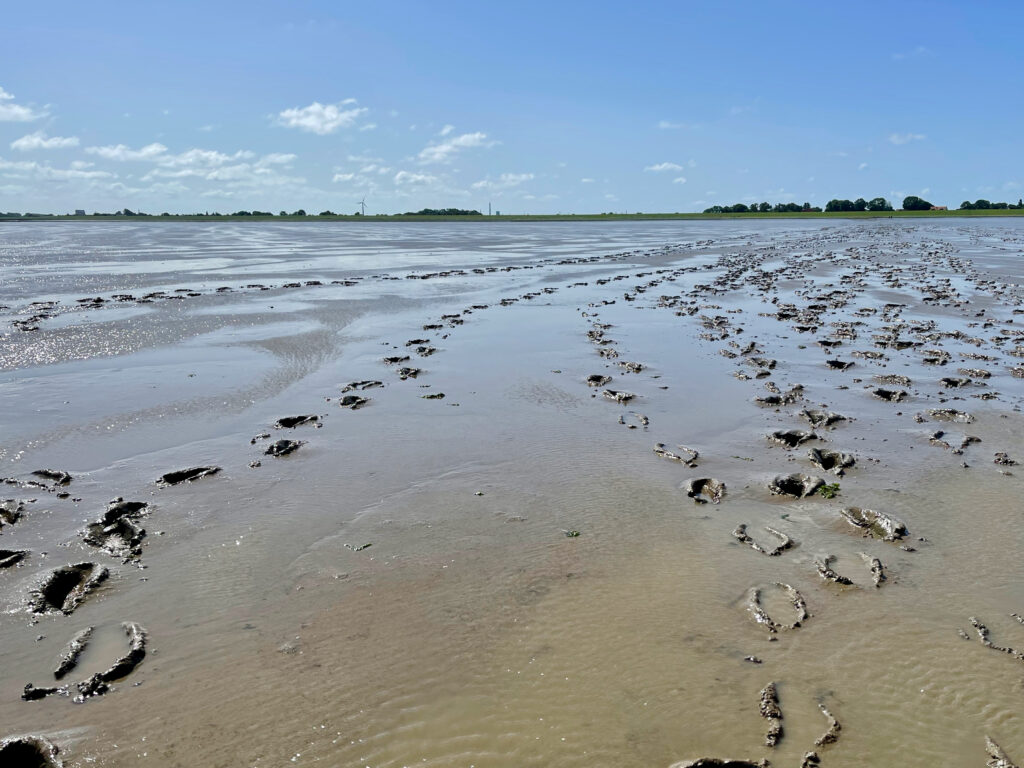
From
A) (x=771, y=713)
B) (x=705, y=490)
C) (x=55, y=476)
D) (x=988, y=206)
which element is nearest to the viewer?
(x=771, y=713)

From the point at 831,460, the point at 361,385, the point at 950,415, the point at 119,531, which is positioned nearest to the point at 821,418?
the point at 831,460

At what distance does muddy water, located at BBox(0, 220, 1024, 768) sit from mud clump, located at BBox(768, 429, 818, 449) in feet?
0.39

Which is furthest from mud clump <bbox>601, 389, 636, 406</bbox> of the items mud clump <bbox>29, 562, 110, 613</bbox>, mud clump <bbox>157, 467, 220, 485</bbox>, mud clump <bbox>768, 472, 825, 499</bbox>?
mud clump <bbox>29, 562, 110, 613</bbox>

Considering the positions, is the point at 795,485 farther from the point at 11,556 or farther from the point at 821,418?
the point at 11,556

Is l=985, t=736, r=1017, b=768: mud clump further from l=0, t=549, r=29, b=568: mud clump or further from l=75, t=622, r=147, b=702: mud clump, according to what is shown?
l=0, t=549, r=29, b=568: mud clump

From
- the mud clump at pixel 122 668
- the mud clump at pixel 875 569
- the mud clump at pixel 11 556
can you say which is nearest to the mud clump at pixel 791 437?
the mud clump at pixel 875 569

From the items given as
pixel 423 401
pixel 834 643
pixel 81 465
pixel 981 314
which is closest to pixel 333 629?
pixel 834 643

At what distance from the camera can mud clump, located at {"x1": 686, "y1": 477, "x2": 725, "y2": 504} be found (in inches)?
251

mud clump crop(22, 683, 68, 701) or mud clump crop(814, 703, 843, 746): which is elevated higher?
mud clump crop(814, 703, 843, 746)

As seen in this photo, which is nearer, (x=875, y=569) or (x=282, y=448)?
(x=875, y=569)

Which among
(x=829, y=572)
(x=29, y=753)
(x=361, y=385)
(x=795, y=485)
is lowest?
(x=29, y=753)

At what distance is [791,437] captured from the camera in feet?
26.0

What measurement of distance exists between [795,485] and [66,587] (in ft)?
20.3

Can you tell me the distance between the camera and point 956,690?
3787 mm
